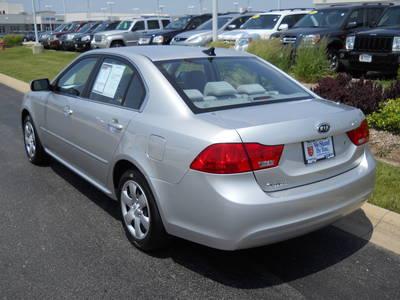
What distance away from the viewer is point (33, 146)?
21.1ft

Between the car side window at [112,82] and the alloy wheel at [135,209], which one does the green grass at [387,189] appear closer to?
the alloy wheel at [135,209]

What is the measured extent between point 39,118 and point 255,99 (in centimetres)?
311

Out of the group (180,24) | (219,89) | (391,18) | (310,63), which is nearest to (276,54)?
(310,63)

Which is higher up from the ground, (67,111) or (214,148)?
(214,148)

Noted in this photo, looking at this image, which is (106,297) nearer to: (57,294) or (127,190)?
(57,294)

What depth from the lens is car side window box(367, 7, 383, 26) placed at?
45.7ft

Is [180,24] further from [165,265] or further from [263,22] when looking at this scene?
[165,265]

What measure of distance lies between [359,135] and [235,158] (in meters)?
1.22

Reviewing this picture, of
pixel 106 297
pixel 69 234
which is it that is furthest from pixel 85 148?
pixel 106 297

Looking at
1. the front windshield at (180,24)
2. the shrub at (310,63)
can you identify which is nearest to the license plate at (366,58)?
the shrub at (310,63)

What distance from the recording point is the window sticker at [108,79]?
14.5 feet

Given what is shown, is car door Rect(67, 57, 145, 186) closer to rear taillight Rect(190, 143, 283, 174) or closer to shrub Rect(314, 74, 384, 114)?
rear taillight Rect(190, 143, 283, 174)

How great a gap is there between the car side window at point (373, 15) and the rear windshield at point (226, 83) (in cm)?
1053

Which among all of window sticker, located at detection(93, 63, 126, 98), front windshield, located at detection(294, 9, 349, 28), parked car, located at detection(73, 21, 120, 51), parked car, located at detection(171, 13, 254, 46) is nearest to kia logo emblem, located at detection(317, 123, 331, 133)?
window sticker, located at detection(93, 63, 126, 98)
